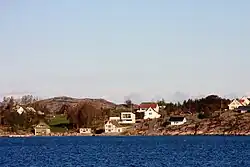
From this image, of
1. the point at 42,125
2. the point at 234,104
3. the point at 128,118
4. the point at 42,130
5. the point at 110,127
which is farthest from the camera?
the point at 234,104

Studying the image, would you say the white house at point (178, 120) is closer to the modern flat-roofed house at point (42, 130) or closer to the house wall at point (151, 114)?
the house wall at point (151, 114)

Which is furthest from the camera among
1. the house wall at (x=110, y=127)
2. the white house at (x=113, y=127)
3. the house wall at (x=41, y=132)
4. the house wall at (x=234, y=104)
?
the house wall at (x=234, y=104)

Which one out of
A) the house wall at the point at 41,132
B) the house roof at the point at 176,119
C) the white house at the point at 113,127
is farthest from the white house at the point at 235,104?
the house wall at the point at 41,132

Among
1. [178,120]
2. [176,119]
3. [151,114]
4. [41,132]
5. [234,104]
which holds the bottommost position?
[41,132]

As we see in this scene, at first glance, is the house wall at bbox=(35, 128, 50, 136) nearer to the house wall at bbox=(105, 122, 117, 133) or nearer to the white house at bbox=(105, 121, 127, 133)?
the white house at bbox=(105, 121, 127, 133)

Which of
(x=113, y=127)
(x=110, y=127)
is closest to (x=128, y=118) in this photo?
(x=110, y=127)

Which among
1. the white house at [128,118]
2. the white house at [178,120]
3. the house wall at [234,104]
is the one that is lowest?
the white house at [178,120]

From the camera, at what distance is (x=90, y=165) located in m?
58.6

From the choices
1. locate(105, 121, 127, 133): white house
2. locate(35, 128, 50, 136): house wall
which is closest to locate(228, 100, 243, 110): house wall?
locate(105, 121, 127, 133): white house

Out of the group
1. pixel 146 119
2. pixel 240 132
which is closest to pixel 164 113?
pixel 146 119

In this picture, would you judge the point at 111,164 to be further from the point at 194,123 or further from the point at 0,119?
the point at 0,119

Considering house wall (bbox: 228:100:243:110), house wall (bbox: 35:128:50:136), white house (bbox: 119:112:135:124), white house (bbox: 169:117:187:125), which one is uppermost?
house wall (bbox: 228:100:243:110)

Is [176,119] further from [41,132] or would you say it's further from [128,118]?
[41,132]

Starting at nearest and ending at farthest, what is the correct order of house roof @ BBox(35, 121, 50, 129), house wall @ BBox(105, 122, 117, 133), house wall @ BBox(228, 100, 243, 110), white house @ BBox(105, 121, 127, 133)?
white house @ BBox(105, 121, 127, 133) → house wall @ BBox(105, 122, 117, 133) → house roof @ BBox(35, 121, 50, 129) → house wall @ BBox(228, 100, 243, 110)
